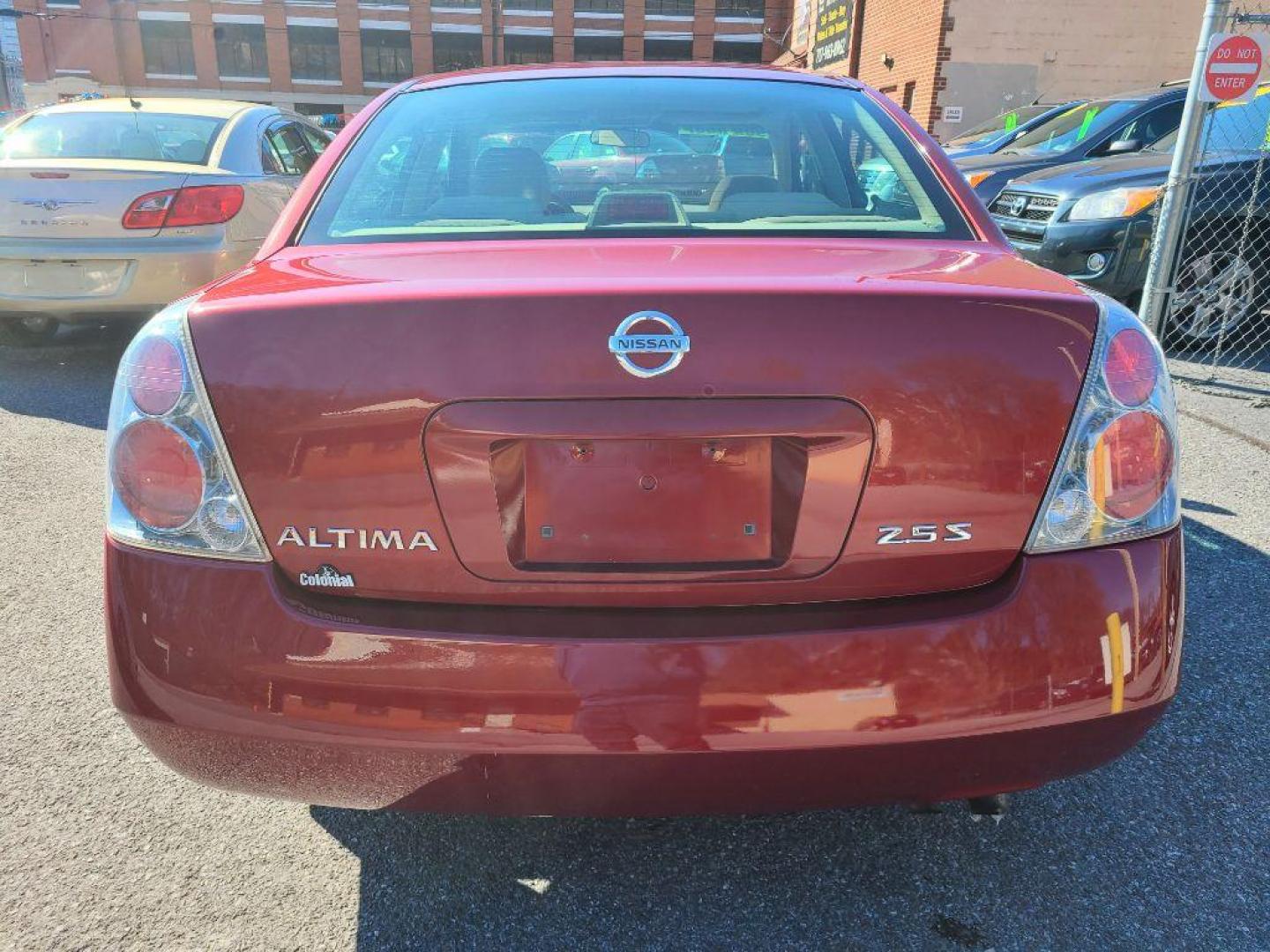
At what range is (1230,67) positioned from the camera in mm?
5402

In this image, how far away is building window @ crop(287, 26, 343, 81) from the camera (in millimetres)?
50938

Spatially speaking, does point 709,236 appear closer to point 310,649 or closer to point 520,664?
point 520,664

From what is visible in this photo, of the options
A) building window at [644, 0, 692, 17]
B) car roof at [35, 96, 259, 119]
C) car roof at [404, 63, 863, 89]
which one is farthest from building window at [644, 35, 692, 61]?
car roof at [404, 63, 863, 89]

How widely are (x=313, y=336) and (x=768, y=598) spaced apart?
0.82 meters

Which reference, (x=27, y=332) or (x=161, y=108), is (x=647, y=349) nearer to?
(x=161, y=108)

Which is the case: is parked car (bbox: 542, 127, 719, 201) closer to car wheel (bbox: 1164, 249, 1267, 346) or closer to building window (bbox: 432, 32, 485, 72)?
car wheel (bbox: 1164, 249, 1267, 346)

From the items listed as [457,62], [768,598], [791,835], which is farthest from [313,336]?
[457,62]

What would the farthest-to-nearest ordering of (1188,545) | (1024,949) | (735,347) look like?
(1188,545) < (1024,949) < (735,347)

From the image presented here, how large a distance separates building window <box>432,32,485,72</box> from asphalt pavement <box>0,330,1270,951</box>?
54263mm

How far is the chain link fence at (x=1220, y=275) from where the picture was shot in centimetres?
604

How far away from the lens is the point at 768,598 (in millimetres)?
1510

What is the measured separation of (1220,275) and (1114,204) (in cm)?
87

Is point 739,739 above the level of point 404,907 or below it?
above

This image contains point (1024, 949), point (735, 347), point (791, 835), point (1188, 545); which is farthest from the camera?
point (1188, 545)
